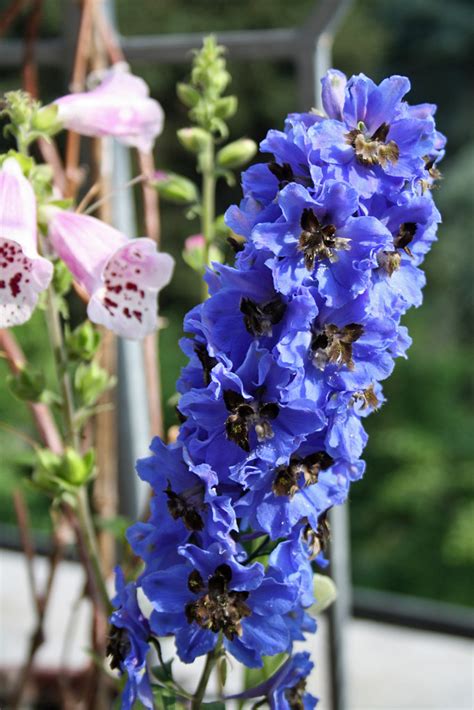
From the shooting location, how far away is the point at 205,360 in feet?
1.53

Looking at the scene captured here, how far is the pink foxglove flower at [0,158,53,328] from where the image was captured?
1.65 feet

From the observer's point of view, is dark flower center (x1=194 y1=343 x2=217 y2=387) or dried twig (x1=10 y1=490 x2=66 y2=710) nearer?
dark flower center (x1=194 y1=343 x2=217 y2=387)

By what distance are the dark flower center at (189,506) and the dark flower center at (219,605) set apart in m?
0.02

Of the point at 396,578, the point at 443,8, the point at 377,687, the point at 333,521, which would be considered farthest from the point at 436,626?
the point at 443,8

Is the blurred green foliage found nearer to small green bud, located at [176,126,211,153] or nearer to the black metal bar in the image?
the black metal bar

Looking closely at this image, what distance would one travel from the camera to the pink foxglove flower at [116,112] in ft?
1.92

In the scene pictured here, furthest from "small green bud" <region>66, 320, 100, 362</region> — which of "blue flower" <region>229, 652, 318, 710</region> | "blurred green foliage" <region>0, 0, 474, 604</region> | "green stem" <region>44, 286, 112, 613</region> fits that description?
"blurred green foliage" <region>0, 0, 474, 604</region>

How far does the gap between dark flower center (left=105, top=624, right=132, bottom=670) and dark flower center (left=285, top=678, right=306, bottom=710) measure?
9 centimetres

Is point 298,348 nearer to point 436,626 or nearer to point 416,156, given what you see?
point 416,156

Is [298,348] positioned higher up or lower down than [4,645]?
higher up

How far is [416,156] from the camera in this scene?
18.2 inches

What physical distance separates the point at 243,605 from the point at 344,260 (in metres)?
0.17

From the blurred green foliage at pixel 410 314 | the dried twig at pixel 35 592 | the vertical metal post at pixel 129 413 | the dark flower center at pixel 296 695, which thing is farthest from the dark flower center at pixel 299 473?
the blurred green foliage at pixel 410 314

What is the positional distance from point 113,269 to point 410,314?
358 cm
